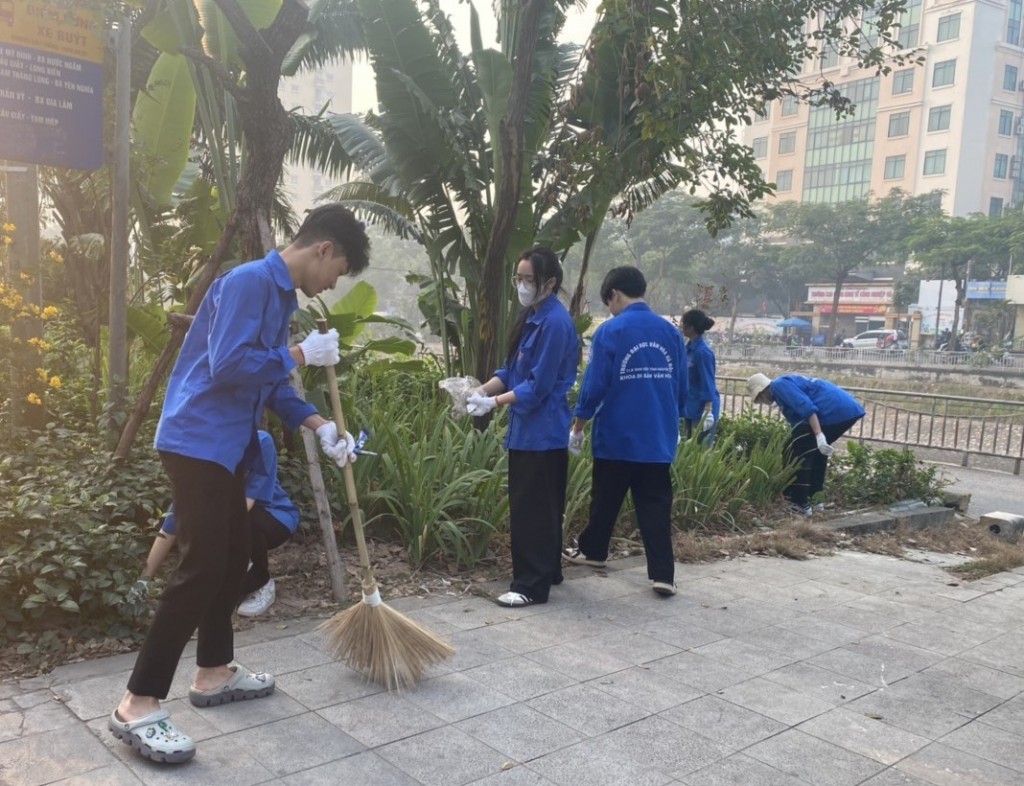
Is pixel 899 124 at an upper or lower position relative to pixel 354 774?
upper

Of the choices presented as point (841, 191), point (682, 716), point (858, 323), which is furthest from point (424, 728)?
point (841, 191)

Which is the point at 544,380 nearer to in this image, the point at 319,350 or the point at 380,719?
the point at 319,350

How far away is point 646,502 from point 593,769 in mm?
A: 2304

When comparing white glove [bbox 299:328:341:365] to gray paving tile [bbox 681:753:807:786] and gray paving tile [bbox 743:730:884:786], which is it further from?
gray paving tile [bbox 743:730:884:786]

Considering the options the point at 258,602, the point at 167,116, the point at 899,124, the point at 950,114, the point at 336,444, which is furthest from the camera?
the point at 899,124

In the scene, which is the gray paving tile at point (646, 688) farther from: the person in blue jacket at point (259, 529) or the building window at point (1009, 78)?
the building window at point (1009, 78)

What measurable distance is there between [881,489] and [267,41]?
22.0ft

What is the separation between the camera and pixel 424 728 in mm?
3297

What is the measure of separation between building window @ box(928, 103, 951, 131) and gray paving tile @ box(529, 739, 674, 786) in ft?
234

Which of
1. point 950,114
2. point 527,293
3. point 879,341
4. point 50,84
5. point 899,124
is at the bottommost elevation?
point 879,341

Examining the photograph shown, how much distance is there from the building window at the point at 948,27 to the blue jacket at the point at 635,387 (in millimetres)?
69085

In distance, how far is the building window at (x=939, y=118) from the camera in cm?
6469

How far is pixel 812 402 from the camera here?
8.17 m

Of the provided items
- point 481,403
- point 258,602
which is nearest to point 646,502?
point 481,403
